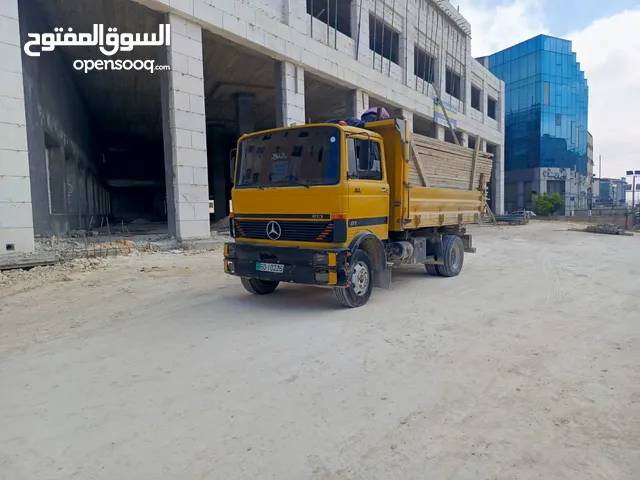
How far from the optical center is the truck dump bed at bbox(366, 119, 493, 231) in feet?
23.4

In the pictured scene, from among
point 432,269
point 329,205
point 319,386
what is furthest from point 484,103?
point 319,386

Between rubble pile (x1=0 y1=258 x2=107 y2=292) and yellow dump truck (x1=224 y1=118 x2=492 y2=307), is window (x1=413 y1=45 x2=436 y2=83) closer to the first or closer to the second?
yellow dump truck (x1=224 y1=118 x2=492 y2=307)

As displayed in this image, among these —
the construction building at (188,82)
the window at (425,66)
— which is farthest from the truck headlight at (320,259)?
the window at (425,66)

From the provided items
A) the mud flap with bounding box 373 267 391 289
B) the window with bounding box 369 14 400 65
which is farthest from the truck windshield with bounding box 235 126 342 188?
the window with bounding box 369 14 400 65

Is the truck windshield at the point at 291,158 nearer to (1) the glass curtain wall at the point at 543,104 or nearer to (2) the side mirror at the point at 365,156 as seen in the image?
(2) the side mirror at the point at 365,156

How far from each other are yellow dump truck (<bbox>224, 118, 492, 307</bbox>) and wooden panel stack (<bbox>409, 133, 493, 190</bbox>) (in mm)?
45

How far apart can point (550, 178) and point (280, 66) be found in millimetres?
44351

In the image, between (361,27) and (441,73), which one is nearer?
(361,27)

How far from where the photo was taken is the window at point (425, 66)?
26.5 m

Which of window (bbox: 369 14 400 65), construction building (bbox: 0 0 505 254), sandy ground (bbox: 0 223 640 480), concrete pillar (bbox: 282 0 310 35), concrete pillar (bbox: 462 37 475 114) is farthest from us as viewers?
concrete pillar (bbox: 462 37 475 114)

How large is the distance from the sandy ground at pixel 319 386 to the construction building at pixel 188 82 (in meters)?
4.48

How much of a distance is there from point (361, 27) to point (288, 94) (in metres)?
6.61

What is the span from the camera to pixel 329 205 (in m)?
5.76

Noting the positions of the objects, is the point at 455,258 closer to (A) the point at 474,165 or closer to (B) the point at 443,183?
(B) the point at 443,183
